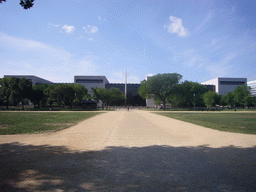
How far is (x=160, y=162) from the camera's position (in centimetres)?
477

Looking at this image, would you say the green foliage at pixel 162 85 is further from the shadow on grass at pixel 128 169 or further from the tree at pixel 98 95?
the shadow on grass at pixel 128 169

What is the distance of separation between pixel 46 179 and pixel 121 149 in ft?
9.77

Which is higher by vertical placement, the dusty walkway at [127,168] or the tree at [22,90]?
the tree at [22,90]

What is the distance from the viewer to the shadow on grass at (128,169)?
3396 millimetres

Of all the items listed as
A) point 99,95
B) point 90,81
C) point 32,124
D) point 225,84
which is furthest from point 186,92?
point 90,81

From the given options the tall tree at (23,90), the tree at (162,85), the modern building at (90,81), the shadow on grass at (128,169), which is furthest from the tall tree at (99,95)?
the shadow on grass at (128,169)

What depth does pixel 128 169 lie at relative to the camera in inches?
167

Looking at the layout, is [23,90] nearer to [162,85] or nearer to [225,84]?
[162,85]

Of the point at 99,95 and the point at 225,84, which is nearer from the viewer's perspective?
the point at 99,95

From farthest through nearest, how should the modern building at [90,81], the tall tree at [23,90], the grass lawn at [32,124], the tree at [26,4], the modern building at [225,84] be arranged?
the modern building at [225,84] → the modern building at [90,81] → the tall tree at [23,90] → the grass lawn at [32,124] → the tree at [26,4]

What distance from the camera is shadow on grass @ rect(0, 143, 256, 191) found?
11.1 feet

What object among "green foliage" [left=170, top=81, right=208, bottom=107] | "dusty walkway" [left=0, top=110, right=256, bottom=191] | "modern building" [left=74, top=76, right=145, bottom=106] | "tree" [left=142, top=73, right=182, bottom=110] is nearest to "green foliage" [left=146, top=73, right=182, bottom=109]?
"tree" [left=142, top=73, right=182, bottom=110]

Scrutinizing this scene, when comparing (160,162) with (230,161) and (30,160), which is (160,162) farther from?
(30,160)

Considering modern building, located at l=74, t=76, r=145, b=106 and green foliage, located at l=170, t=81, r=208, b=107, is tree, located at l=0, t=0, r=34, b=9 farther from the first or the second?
modern building, located at l=74, t=76, r=145, b=106
